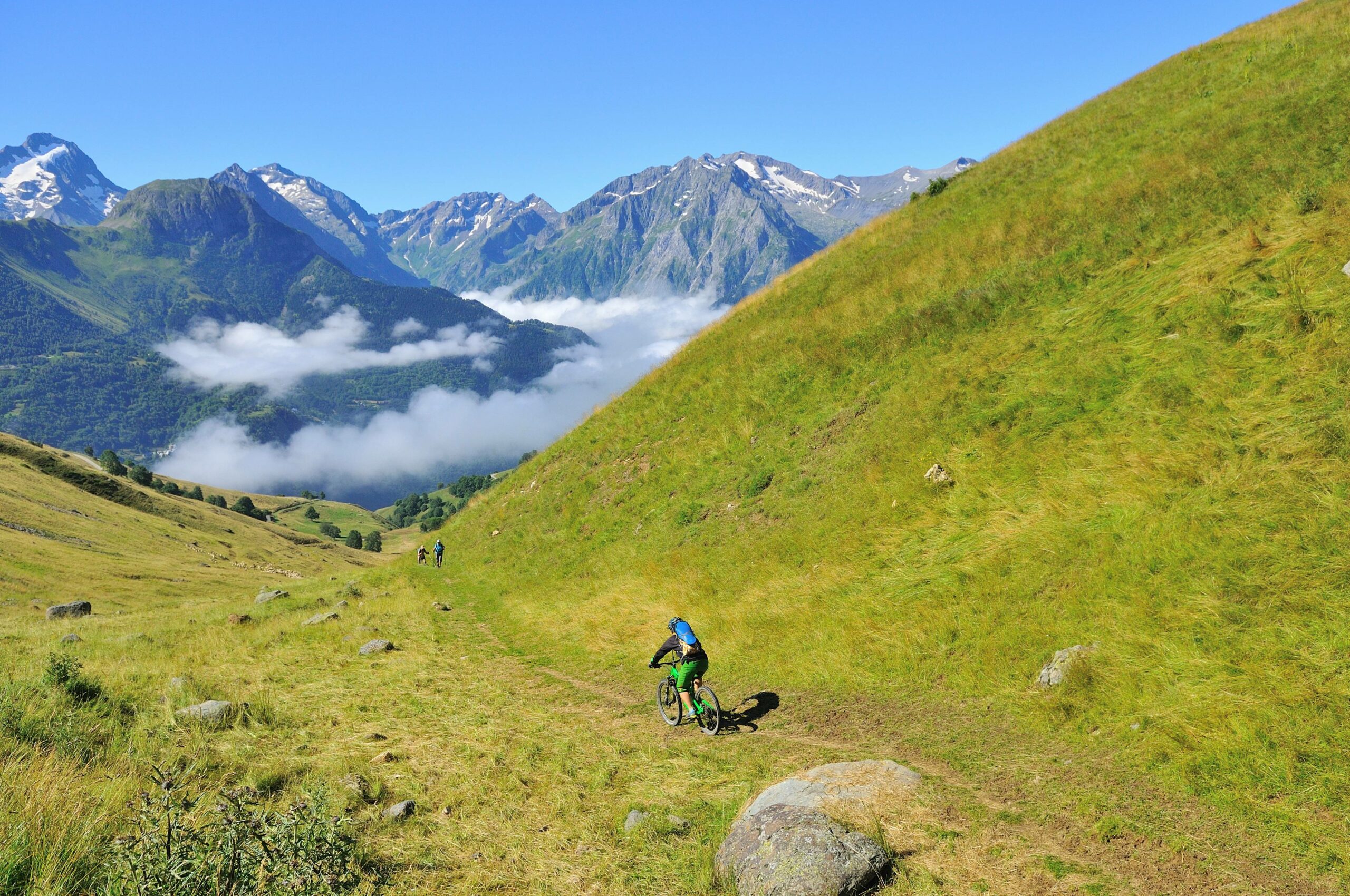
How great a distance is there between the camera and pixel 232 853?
6.08m

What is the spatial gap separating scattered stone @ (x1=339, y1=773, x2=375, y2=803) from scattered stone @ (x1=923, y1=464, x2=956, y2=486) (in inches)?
551

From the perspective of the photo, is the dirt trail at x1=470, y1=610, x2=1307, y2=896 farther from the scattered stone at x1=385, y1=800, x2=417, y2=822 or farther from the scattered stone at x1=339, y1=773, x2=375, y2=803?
the scattered stone at x1=339, y1=773, x2=375, y2=803

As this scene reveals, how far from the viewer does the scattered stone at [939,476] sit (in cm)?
1662

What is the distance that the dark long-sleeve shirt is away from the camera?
1309 cm

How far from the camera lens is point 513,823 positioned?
9328 mm

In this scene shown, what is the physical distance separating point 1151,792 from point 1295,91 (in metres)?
27.8

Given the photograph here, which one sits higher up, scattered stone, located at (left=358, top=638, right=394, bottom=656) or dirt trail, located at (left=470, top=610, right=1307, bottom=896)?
scattered stone, located at (left=358, top=638, right=394, bottom=656)

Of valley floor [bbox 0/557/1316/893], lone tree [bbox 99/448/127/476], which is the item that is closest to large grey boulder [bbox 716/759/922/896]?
valley floor [bbox 0/557/1316/893]

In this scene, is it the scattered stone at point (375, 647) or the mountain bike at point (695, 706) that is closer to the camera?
the mountain bike at point (695, 706)

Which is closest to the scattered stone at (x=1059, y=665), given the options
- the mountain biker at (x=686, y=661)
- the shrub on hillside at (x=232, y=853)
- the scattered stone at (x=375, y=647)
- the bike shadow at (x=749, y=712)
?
the bike shadow at (x=749, y=712)

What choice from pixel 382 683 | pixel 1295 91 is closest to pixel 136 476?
pixel 382 683

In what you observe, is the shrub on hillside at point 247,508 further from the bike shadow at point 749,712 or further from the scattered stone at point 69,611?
the bike shadow at point 749,712

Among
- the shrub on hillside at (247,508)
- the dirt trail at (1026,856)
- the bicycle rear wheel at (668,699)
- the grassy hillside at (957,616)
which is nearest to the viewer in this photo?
the dirt trail at (1026,856)

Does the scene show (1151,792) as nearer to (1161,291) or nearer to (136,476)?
(1161,291)
